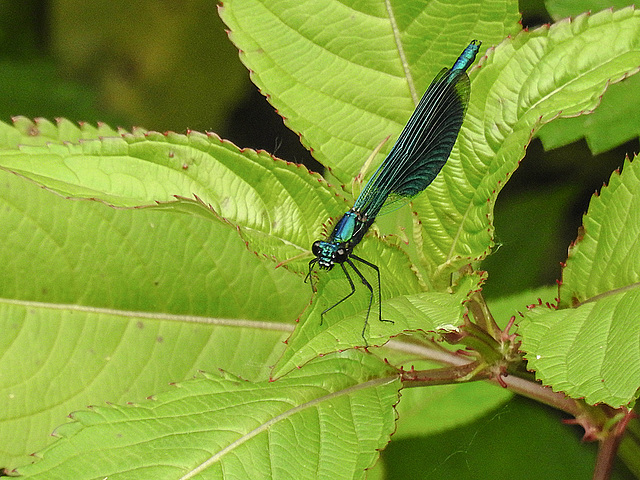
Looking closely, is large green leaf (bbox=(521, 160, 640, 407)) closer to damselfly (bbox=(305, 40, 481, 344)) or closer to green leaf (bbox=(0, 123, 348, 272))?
damselfly (bbox=(305, 40, 481, 344))

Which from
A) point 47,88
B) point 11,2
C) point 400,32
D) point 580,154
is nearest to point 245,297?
point 400,32

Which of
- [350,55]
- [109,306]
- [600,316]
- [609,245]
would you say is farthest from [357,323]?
[109,306]

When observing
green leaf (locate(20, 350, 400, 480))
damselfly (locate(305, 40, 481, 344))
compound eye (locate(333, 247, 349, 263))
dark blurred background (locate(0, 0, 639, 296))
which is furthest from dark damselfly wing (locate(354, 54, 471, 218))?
dark blurred background (locate(0, 0, 639, 296))

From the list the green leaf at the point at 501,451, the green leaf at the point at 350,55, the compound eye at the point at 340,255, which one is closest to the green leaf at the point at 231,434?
the compound eye at the point at 340,255

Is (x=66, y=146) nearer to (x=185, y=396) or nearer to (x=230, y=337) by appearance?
(x=185, y=396)

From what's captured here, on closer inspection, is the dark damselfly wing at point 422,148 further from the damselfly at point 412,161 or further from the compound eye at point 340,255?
the compound eye at point 340,255

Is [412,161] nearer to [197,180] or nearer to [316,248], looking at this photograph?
[316,248]
